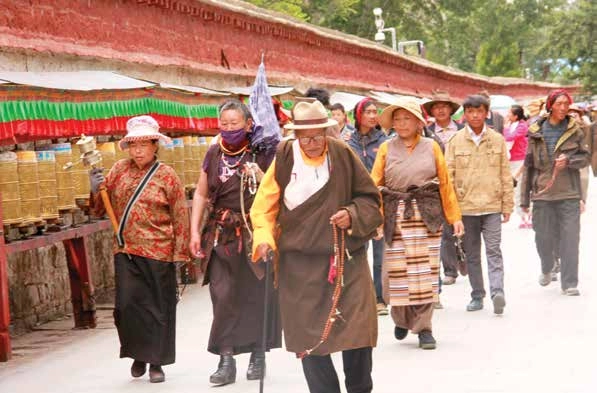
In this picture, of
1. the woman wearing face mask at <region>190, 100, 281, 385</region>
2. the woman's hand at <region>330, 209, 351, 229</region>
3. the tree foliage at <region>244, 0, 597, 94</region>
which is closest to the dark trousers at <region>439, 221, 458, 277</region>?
the woman wearing face mask at <region>190, 100, 281, 385</region>

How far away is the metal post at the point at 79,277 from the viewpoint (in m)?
10.5

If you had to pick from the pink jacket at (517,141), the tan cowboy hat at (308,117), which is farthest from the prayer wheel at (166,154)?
the pink jacket at (517,141)

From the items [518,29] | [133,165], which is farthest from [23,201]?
[518,29]

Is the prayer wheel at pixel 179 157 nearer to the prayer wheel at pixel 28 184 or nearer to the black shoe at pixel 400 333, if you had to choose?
the prayer wheel at pixel 28 184

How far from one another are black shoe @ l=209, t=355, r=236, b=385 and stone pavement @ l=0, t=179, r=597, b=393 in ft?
0.23

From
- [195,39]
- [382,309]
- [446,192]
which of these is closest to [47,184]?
[382,309]

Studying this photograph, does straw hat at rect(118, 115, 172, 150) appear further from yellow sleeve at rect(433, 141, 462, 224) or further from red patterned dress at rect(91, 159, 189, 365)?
yellow sleeve at rect(433, 141, 462, 224)

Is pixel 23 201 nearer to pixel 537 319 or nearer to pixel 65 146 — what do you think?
pixel 65 146

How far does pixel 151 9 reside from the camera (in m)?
15.0

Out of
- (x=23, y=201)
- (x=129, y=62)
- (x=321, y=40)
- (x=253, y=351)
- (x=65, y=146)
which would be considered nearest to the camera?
(x=253, y=351)

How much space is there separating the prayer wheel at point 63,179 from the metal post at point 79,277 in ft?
1.77

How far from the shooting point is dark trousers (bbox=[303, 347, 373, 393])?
625 centimetres

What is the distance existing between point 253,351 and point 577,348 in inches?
82.9

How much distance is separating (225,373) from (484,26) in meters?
56.3
